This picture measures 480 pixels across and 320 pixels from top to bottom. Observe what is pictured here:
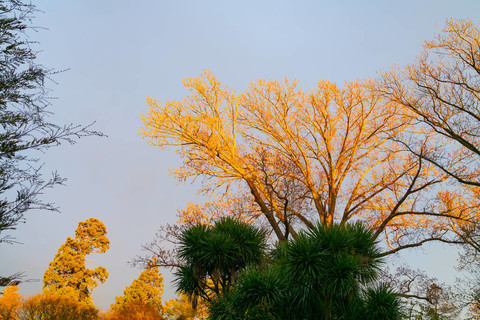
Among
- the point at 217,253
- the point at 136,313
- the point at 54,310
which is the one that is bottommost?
the point at 54,310

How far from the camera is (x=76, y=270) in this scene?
2641 cm

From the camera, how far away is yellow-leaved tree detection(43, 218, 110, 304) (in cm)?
2578

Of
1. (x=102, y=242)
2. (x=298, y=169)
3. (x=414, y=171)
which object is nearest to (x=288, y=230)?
(x=298, y=169)

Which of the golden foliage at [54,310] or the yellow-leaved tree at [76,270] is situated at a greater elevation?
the yellow-leaved tree at [76,270]

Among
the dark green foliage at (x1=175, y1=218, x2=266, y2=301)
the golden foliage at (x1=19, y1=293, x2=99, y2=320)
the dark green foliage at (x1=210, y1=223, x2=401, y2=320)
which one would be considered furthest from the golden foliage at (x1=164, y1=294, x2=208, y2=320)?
the dark green foliage at (x1=210, y1=223, x2=401, y2=320)

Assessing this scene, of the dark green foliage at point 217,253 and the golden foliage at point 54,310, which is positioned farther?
the golden foliage at point 54,310

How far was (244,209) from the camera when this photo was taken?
20891mm

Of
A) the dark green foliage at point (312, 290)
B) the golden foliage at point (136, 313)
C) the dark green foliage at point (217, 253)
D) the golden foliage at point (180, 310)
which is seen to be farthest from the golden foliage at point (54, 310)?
the dark green foliage at point (312, 290)

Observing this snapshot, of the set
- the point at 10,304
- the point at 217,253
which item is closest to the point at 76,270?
the point at 10,304

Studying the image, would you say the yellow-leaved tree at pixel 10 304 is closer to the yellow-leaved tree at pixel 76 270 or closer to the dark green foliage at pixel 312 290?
the yellow-leaved tree at pixel 76 270

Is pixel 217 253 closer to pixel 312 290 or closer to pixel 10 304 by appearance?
pixel 312 290

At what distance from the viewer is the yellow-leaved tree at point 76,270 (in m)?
25.8

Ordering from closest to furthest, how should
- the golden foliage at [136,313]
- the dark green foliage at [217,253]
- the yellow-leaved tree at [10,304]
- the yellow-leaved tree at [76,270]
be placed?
1. the dark green foliage at [217,253]
2. the yellow-leaved tree at [10,304]
3. the golden foliage at [136,313]
4. the yellow-leaved tree at [76,270]

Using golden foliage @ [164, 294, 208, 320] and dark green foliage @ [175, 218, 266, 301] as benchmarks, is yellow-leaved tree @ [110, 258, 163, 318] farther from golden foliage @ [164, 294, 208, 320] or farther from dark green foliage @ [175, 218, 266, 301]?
dark green foliage @ [175, 218, 266, 301]
